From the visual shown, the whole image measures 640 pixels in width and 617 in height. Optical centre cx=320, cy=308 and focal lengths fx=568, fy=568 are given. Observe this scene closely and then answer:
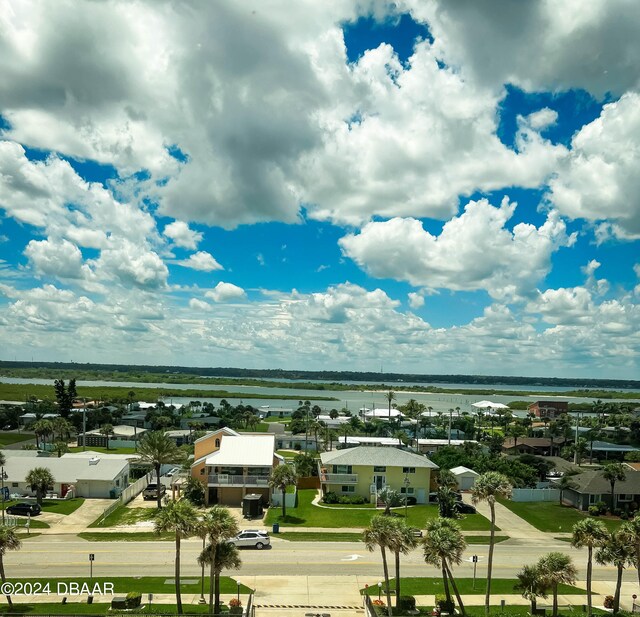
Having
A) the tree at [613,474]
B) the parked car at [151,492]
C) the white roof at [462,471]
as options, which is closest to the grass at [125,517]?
Answer: the parked car at [151,492]

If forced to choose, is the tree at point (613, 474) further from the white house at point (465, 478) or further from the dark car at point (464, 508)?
the white house at point (465, 478)

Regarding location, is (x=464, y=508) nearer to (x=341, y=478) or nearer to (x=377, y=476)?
(x=377, y=476)

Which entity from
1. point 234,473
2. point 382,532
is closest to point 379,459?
point 234,473

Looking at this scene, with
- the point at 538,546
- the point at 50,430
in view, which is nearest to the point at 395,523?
the point at 538,546

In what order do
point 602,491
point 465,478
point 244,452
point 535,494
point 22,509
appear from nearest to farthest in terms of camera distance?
point 22,509 < point 602,491 < point 244,452 < point 535,494 < point 465,478

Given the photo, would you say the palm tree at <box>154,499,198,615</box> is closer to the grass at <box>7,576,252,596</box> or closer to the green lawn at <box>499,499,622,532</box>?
the grass at <box>7,576,252,596</box>

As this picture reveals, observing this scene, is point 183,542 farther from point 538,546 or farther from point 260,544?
point 538,546
